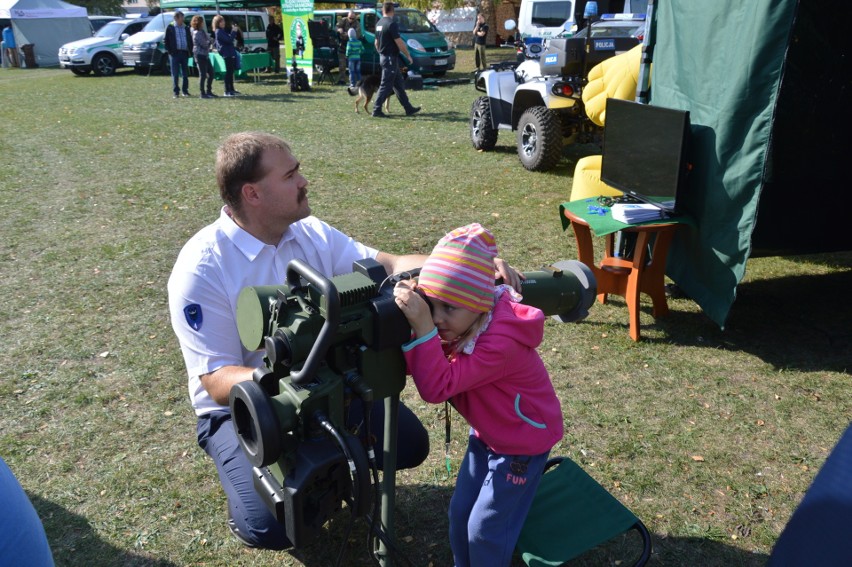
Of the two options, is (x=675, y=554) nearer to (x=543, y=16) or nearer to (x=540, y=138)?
(x=540, y=138)

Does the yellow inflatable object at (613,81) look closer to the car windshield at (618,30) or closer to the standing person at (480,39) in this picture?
the car windshield at (618,30)

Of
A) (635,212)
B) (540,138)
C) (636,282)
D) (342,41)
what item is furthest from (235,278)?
(342,41)

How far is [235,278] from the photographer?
8.89 ft

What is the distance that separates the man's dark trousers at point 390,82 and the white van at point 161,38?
10701mm

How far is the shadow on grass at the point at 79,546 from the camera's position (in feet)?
9.53

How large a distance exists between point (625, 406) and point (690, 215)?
66.3 inches

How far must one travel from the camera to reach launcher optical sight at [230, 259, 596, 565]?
167cm

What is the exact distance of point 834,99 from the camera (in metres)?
4.80

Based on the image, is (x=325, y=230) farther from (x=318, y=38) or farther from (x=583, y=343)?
(x=318, y=38)

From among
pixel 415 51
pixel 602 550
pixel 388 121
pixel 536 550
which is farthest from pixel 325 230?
pixel 415 51

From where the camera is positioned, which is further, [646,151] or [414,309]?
[646,151]

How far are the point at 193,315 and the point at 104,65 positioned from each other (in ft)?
77.5

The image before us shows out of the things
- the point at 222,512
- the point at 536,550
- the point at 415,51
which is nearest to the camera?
the point at 536,550

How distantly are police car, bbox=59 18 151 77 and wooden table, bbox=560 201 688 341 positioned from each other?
22.0 m
